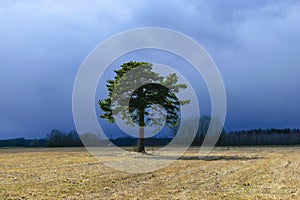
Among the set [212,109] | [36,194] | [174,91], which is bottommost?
[36,194]

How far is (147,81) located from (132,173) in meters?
20.2

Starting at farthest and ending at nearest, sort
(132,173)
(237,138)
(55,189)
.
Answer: (237,138) < (132,173) < (55,189)

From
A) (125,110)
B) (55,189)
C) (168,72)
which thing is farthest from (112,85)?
(55,189)

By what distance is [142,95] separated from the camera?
123ft

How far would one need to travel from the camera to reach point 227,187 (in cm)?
1339

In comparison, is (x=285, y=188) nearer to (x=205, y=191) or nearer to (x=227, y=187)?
(x=227, y=187)

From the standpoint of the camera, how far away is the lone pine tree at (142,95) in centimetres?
3725

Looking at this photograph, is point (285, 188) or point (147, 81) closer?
point (285, 188)

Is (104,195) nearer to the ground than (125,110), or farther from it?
nearer to the ground

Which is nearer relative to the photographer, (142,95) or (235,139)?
(142,95)

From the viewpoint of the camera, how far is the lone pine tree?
1467 inches

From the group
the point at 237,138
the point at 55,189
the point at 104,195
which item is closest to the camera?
the point at 104,195

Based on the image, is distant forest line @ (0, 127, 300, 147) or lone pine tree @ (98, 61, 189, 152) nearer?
lone pine tree @ (98, 61, 189, 152)

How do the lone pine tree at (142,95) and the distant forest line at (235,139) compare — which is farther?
the distant forest line at (235,139)
